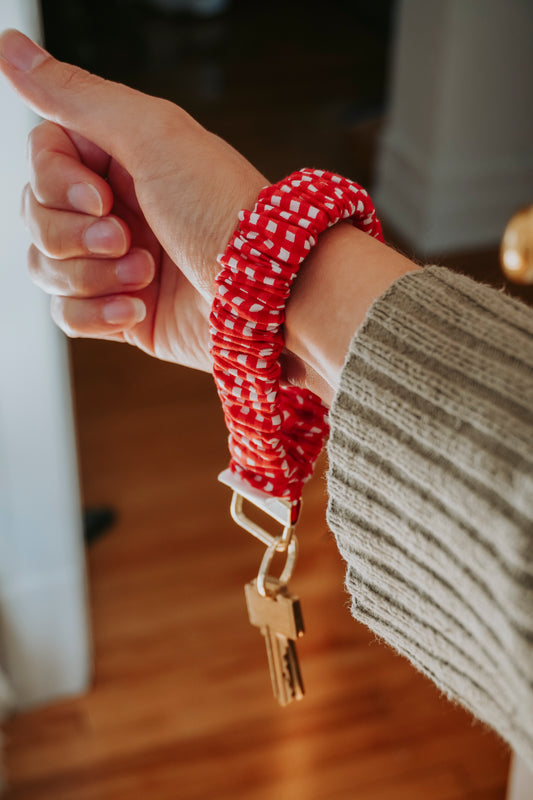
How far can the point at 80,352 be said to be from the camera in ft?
7.09

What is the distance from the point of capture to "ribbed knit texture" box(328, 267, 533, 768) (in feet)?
1.18

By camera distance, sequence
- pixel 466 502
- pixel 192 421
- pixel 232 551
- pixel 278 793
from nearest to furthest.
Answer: pixel 466 502 < pixel 278 793 < pixel 232 551 < pixel 192 421

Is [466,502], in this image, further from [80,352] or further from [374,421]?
[80,352]

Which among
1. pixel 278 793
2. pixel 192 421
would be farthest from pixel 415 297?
pixel 192 421

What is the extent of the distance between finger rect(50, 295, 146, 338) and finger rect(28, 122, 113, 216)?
7 centimetres

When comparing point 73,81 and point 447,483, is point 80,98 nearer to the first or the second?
point 73,81

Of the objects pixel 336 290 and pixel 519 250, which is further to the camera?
pixel 519 250

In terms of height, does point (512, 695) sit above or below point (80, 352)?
above

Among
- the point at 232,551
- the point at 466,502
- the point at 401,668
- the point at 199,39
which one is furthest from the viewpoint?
the point at 199,39

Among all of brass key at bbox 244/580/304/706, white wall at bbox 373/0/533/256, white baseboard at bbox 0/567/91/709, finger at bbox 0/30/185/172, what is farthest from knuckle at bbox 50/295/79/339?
white wall at bbox 373/0/533/256

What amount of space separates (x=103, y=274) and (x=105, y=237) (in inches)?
1.4

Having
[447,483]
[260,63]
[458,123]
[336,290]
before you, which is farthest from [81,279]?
[260,63]

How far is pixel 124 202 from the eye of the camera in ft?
2.10

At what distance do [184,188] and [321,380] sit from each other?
153mm
